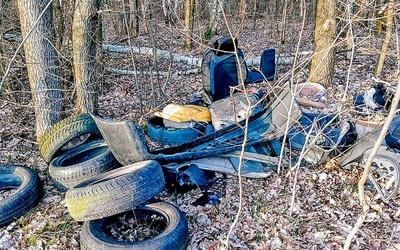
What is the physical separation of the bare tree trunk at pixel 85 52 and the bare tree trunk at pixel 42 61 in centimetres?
34

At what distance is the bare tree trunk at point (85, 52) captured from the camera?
5.49 metres

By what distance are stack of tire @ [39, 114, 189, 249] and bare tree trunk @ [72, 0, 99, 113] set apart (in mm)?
1398

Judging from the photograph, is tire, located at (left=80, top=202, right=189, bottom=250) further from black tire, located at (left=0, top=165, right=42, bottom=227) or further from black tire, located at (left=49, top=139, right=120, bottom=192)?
black tire, located at (left=0, top=165, right=42, bottom=227)

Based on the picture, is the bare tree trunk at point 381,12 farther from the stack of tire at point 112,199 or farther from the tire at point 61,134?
the tire at point 61,134

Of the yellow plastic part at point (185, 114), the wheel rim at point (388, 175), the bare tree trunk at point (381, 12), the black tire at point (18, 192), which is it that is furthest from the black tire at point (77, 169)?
the bare tree trunk at point (381, 12)

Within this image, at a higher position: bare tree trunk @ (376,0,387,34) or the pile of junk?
bare tree trunk @ (376,0,387,34)

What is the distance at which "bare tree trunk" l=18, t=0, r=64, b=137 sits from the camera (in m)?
5.17

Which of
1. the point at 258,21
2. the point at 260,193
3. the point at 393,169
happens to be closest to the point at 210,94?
the point at 260,193

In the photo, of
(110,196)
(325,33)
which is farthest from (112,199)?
(325,33)

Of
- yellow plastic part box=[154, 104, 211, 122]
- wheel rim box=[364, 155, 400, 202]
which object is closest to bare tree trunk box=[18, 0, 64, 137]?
yellow plastic part box=[154, 104, 211, 122]

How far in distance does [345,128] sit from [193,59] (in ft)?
21.0

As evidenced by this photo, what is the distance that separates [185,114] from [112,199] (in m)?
2.40

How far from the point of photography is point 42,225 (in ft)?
12.8

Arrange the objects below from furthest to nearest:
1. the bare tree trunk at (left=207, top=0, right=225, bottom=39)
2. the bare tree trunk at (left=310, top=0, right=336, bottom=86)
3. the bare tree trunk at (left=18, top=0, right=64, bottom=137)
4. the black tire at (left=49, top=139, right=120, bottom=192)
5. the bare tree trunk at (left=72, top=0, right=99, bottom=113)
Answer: the bare tree trunk at (left=207, top=0, right=225, bottom=39), the bare tree trunk at (left=310, top=0, right=336, bottom=86), the bare tree trunk at (left=72, top=0, right=99, bottom=113), the bare tree trunk at (left=18, top=0, right=64, bottom=137), the black tire at (left=49, top=139, right=120, bottom=192)
